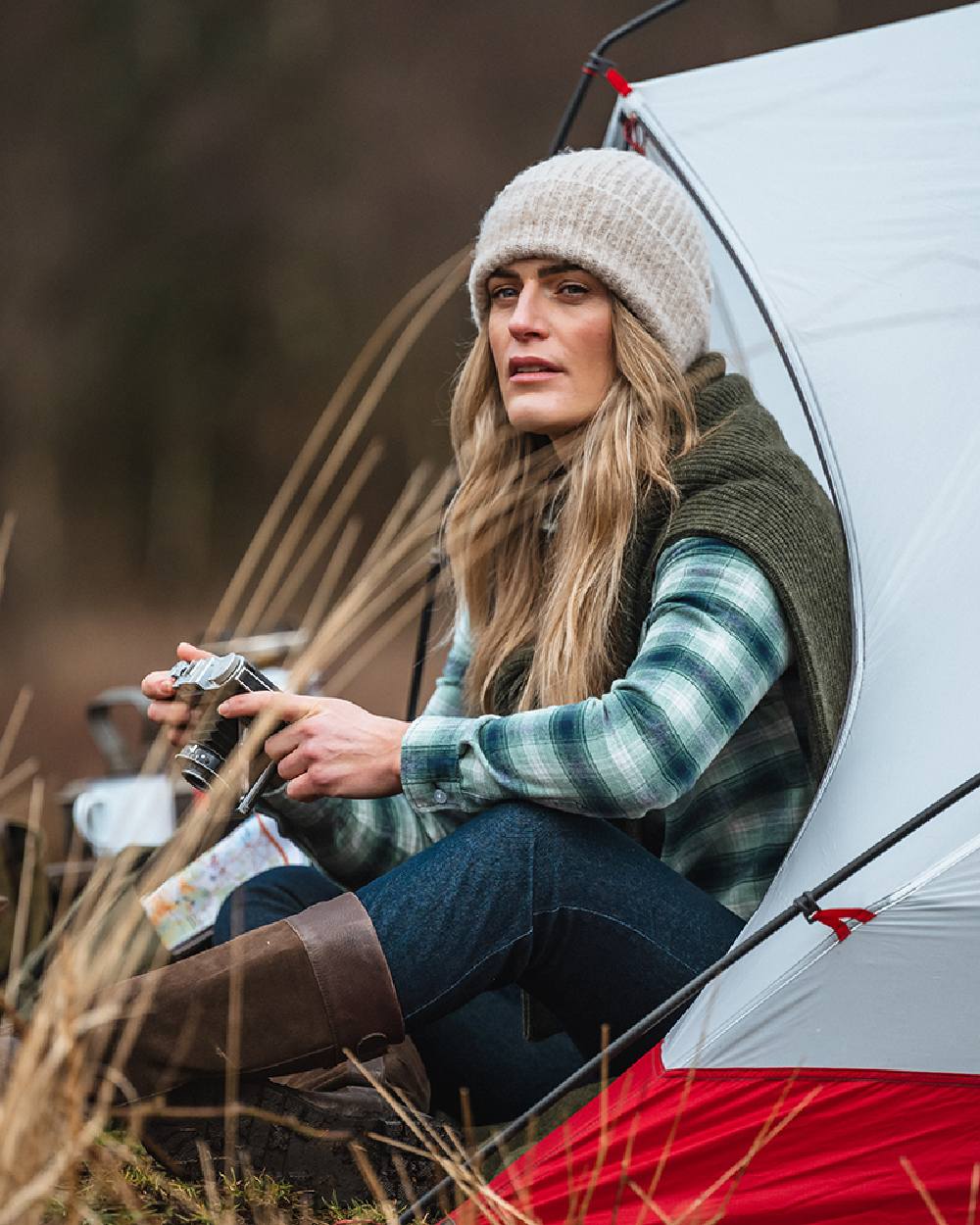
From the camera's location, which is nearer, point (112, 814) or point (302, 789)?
point (302, 789)

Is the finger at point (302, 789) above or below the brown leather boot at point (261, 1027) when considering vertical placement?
above

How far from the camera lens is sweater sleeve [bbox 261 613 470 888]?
1.49 m

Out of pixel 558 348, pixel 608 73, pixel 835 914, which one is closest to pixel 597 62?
pixel 608 73

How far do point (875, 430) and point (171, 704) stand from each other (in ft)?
2.31

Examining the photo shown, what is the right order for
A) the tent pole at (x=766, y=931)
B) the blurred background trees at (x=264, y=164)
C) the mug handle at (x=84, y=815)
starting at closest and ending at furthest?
the tent pole at (x=766, y=931) < the mug handle at (x=84, y=815) < the blurred background trees at (x=264, y=164)

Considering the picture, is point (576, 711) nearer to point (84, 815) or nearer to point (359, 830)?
point (359, 830)

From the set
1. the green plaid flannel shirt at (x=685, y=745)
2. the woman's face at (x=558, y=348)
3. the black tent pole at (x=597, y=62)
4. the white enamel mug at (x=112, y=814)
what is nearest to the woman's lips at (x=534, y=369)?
the woman's face at (x=558, y=348)

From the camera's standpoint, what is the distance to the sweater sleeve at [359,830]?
4.89 feet

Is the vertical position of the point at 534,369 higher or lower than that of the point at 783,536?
higher

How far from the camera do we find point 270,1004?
116 centimetres

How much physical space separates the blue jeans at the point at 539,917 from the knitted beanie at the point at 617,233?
0.54m

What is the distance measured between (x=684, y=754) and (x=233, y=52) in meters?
1.71

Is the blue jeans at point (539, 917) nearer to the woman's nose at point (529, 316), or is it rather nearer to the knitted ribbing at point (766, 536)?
the knitted ribbing at point (766, 536)

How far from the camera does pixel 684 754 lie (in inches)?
46.3
